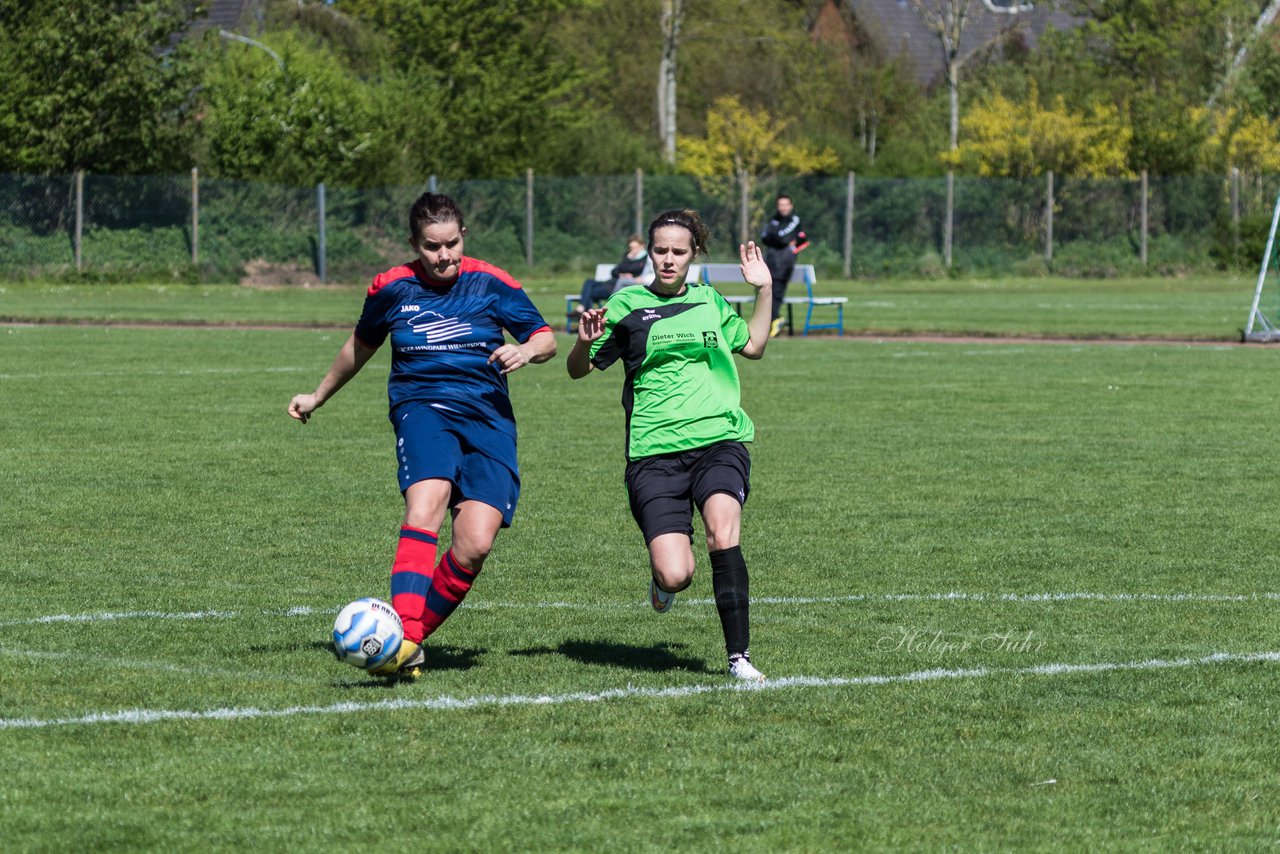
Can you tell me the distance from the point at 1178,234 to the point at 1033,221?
12.1ft

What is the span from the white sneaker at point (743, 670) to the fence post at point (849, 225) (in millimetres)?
39501

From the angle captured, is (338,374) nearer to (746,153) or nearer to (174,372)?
(174,372)

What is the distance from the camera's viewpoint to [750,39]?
5859 centimetres

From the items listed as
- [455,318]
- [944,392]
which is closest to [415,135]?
[944,392]

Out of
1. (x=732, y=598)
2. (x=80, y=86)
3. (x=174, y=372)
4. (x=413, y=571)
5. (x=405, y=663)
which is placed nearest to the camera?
(x=405, y=663)

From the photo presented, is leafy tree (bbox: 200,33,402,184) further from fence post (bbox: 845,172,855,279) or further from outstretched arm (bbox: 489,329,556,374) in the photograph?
outstretched arm (bbox: 489,329,556,374)

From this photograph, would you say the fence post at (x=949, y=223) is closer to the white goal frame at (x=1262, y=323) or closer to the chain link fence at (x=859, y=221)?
the chain link fence at (x=859, y=221)

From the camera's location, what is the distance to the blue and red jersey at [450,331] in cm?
688

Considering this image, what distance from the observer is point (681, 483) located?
6824 mm

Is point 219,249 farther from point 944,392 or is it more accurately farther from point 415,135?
point 944,392

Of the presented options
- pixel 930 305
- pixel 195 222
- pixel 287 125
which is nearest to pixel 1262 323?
pixel 930 305

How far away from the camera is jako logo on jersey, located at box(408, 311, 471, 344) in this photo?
22.5 ft

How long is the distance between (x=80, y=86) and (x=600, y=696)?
3833 centimetres

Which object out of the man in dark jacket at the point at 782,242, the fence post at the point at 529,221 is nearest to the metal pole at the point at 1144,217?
the fence post at the point at 529,221
